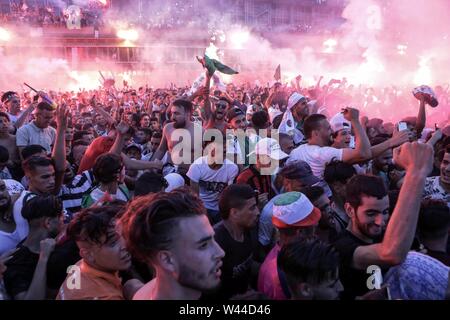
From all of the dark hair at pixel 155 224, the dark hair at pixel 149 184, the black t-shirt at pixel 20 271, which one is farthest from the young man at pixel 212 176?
the dark hair at pixel 155 224

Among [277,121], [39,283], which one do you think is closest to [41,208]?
[39,283]

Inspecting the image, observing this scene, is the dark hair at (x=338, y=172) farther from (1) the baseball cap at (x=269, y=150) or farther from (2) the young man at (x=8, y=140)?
(2) the young man at (x=8, y=140)

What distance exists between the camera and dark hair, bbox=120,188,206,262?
1729mm

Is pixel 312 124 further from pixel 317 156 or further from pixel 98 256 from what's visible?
pixel 98 256

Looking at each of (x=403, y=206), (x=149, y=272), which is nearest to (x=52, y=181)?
(x=149, y=272)

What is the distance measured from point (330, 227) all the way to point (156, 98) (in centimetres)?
1070

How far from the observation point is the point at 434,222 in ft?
8.17

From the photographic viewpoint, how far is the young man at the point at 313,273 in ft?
5.91

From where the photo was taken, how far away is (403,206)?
195 centimetres

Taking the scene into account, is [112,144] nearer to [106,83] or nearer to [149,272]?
[149,272]

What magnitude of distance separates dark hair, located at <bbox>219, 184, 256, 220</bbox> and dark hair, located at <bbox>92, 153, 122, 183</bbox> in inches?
43.6

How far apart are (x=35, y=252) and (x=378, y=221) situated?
2137 mm

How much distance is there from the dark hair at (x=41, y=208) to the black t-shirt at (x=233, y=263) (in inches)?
43.7

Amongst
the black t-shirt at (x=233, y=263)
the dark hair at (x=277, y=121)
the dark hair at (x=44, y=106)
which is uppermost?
the dark hair at (x=44, y=106)
